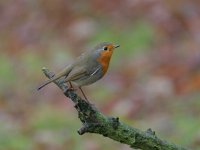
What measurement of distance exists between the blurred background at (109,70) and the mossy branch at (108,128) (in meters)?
2.85

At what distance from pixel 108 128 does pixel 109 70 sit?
18.2 feet

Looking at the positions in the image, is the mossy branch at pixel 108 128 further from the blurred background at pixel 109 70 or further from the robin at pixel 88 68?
the blurred background at pixel 109 70

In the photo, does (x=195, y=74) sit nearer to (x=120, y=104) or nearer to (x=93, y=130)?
(x=120, y=104)

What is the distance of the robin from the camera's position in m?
4.66

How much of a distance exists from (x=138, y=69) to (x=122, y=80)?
0.28m

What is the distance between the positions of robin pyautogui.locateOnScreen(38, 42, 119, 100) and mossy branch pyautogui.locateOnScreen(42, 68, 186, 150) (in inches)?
3.0

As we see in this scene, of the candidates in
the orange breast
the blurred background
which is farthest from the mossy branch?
the blurred background

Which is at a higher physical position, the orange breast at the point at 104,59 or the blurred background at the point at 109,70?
the blurred background at the point at 109,70

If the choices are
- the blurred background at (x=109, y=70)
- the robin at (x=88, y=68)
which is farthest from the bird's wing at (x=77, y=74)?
the blurred background at (x=109, y=70)

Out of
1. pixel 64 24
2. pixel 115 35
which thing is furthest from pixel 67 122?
pixel 64 24

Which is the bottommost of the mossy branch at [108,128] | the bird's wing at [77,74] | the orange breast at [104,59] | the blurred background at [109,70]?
the mossy branch at [108,128]

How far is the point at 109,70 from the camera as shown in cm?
1027

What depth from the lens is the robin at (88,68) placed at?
4660 mm

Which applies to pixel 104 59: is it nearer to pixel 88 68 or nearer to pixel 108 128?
pixel 88 68
